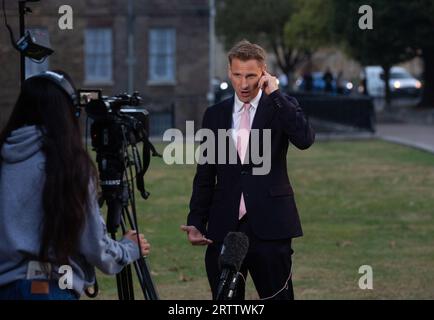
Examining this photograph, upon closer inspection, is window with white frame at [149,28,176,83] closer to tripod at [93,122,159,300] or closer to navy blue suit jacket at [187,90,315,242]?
navy blue suit jacket at [187,90,315,242]

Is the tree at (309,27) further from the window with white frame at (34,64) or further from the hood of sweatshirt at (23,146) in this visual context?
the hood of sweatshirt at (23,146)

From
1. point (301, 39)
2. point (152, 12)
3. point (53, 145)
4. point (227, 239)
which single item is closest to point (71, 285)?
point (53, 145)

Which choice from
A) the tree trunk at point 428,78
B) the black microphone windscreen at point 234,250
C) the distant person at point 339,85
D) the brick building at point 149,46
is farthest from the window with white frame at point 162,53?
the black microphone windscreen at point 234,250

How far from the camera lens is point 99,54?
41.6 metres

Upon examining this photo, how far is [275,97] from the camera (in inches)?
261

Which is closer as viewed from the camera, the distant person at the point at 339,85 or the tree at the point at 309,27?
the distant person at the point at 339,85

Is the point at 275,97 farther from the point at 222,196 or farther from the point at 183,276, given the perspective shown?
the point at 183,276

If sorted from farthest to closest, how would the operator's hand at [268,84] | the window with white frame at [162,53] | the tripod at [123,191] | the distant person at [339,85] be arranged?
the distant person at [339,85] → the window with white frame at [162,53] → the operator's hand at [268,84] → the tripod at [123,191]

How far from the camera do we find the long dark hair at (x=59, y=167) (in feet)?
16.0

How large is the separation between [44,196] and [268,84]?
6.99ft

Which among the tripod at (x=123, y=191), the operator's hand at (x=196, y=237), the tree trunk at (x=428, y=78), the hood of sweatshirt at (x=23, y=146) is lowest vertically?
the tree trunk at (x=428, y=78)

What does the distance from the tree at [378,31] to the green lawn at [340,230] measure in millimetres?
18425

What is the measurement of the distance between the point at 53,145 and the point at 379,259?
7.91 meters
